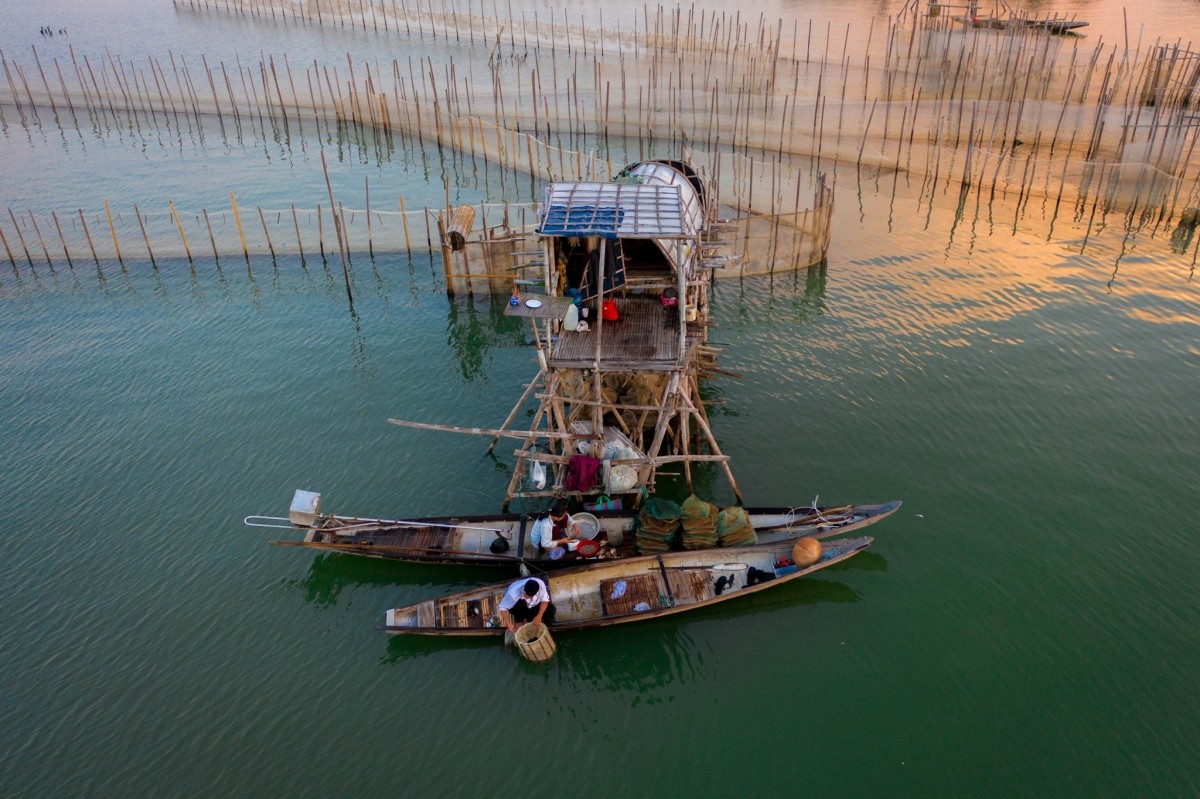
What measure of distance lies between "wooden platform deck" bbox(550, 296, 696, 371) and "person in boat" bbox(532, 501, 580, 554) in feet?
12.4

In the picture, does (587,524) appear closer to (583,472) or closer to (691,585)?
(583,472)

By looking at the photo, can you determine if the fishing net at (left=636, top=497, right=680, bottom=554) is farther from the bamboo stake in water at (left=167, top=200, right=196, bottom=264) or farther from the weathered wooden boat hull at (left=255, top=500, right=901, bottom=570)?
the bamboo stake in water at (left=167, top=200, right=196, bottom=264)

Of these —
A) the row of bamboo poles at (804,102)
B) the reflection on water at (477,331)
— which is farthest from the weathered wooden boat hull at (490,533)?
the row of bamboo poles at (804,102)

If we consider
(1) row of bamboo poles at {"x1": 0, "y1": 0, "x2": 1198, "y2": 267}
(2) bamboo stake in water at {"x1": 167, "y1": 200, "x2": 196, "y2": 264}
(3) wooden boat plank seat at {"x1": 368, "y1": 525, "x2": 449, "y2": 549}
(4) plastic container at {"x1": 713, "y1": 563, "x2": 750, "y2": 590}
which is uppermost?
(1) row of bamboo poles at {"x1": 0, "y1": 0, "x2": 1198, "y2": 267}

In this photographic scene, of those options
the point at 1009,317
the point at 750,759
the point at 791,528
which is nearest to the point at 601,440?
the point at 791,528

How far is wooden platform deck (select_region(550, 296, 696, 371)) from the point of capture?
18047mm

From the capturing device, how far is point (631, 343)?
18.9m

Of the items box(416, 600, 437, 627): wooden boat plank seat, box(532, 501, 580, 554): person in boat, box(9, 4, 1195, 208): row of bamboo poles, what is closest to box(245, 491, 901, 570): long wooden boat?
box(532, 501, 580, 554): person in boat

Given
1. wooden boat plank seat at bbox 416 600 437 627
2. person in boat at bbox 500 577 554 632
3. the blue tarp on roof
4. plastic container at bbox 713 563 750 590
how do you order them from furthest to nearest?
the blue tarp on roof
plastic container at bbox 713 563 750 590
wooden boat plank seat at bbox 416 600 437 627
person in boat at bbox 500 577 554 632

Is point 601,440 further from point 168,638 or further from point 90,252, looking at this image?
point 90,252

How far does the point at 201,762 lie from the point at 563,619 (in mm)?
7524

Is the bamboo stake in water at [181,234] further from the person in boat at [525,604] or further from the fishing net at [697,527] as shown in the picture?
the fishing net at [697,527]

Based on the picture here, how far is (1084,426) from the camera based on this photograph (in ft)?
72.4

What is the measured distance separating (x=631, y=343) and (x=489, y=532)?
239 inches
